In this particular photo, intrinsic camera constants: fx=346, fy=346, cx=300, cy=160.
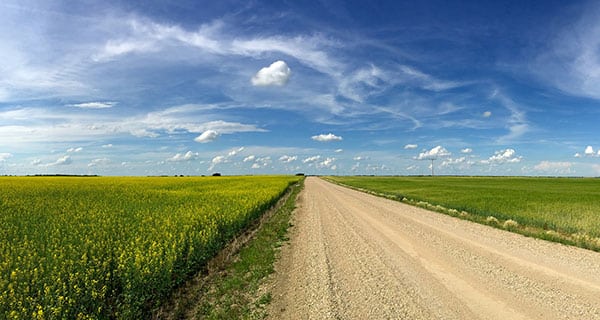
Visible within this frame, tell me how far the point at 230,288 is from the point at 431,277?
514 cm

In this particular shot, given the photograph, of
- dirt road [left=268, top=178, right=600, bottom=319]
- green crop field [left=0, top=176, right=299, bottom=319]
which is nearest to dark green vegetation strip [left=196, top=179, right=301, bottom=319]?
dirt road [left=268, top=178, right=600, bottom=319]

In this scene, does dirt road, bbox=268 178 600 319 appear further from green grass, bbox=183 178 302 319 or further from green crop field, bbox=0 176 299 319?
green crop field, bbox=0 176 299 319

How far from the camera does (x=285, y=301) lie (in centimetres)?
758

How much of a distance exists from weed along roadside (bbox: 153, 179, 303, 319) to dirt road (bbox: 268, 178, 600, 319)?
0.45 m

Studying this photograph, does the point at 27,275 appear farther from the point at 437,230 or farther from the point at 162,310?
the point at 437,230

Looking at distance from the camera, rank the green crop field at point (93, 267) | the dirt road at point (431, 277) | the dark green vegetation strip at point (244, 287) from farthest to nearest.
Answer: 1. the dark green vegetation strip at point (244, 287)
2. the dirt road at point (431, 277)
3. the green crop field at point (93, 267)

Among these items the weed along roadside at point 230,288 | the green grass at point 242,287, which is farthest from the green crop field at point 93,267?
the green grass at point 242,287

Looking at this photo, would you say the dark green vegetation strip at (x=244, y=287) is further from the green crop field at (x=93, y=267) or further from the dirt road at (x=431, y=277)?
the green crop field at (x=93, y=267)

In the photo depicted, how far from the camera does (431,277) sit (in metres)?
8.97

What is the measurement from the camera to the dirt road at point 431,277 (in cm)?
693

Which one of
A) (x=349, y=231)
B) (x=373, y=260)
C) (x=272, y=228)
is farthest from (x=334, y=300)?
(x=272, y=228)

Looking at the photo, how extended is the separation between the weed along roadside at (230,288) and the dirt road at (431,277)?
1.47 ft

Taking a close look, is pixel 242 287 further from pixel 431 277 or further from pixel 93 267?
pixel 431 277

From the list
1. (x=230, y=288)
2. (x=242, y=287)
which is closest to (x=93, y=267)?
(x=230, y=288)
